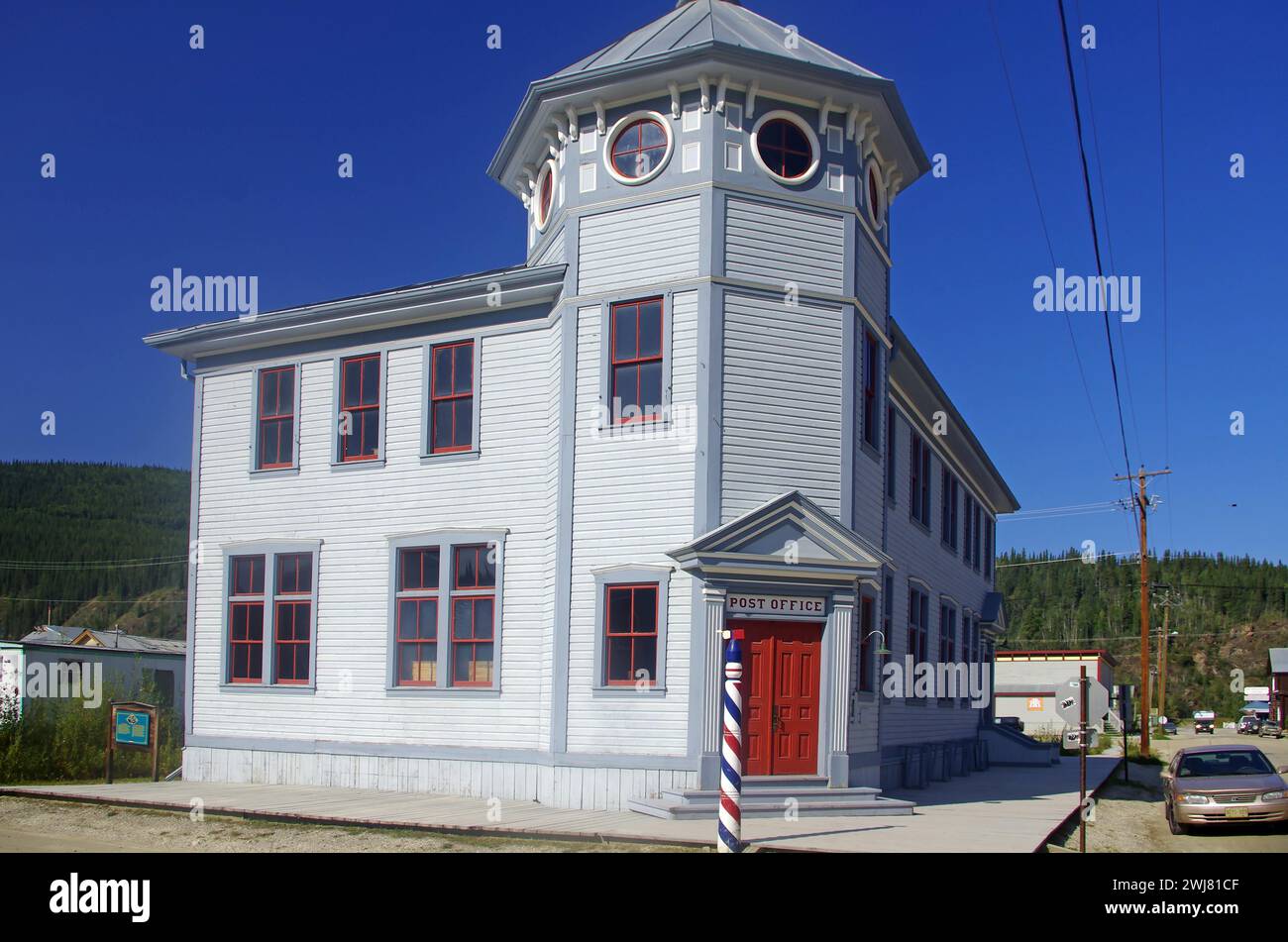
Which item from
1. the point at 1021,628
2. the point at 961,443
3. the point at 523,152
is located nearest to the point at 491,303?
the point at 523,152

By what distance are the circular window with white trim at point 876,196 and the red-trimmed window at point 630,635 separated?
747 centimetres

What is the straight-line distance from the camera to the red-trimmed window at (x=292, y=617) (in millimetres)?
22391

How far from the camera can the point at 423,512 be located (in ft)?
70.3

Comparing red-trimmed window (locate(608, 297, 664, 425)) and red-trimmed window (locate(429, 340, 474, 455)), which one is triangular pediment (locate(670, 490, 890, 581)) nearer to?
red-trimmed window (locate(608, 297, 664, 425))

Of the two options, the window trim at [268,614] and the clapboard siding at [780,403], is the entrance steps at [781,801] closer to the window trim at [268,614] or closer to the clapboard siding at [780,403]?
the clapboard siding at [780,403]

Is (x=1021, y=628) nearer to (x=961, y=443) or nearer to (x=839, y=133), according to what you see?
(x=961, y=443)

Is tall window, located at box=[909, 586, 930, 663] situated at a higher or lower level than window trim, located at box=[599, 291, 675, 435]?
lower

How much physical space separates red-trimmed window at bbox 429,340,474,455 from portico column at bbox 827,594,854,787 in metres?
6.91

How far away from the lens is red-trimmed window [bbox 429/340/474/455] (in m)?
21.4

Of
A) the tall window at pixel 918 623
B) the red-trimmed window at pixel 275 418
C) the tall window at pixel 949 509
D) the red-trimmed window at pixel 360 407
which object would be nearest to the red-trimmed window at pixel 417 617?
the red-trimmed window at pixel 360 407

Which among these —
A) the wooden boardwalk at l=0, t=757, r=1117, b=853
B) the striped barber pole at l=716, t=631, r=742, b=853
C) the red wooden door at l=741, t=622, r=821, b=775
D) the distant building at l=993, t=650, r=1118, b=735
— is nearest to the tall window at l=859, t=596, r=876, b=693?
the red wooden door at l=741, t=622, r=821, b=775

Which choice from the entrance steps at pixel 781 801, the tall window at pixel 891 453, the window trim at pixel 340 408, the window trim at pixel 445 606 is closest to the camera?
the entrance steps at pixel 781 801

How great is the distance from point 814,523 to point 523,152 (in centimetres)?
851

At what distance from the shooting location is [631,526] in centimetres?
1872
